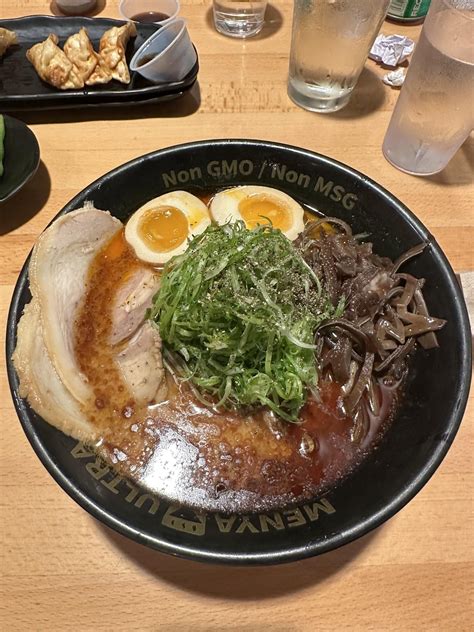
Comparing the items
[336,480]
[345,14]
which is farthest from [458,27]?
[336,480]

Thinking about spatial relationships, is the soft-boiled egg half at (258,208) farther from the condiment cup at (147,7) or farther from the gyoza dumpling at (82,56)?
the condiment cup at (147,7)

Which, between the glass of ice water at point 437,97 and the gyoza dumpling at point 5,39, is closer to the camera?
the glass of ice water at point 437,97

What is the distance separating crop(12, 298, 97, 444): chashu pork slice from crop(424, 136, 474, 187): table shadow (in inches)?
55.9

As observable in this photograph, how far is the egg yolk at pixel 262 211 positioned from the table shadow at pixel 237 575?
905mm

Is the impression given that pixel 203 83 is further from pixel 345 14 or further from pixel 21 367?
pixel 21 367

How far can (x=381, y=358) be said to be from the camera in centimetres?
127

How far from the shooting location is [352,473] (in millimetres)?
1134

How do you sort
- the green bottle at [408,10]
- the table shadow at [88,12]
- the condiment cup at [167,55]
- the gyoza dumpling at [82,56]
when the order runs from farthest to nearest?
1. the table shadow at [88,12]
2. the green bottle at [408,10]
3. the gyoza dumpling at [82,56]
4. the condiment cup at [167,55]

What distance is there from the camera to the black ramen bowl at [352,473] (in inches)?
36.8

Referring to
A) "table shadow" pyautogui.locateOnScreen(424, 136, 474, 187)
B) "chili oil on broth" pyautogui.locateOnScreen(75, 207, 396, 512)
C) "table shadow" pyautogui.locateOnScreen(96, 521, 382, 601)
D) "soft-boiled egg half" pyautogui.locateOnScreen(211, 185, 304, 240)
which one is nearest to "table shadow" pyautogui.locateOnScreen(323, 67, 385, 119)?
"table shadow" pyautogui.locateOnScreen(424, 136, 474, 187)

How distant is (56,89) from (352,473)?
5.62ft

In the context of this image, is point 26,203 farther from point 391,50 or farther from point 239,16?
point 391,50

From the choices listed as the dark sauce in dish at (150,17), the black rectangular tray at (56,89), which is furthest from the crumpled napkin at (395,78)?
the dark sauce in dish at (150,17)

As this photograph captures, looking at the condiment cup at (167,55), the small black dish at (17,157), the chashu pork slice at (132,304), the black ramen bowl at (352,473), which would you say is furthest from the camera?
the condiment cup at (167,55)
